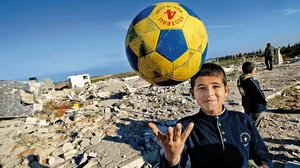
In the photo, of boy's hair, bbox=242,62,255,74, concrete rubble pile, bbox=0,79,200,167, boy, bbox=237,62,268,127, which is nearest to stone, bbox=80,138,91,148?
concrete rubble pile, bbox=0,79,200,167

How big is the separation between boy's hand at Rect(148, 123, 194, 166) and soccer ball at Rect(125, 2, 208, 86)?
36.7 inches

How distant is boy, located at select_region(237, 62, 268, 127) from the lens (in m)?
4.25

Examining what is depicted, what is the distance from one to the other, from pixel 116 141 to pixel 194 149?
3.65 m

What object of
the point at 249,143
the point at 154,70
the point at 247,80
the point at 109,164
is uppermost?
the point at 154,70

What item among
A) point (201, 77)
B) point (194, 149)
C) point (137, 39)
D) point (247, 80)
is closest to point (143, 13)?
point (137, 39)

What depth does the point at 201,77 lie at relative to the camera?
6.29ft

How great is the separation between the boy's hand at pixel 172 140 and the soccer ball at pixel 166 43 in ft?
3.06

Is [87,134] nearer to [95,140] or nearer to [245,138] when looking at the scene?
[95,140]

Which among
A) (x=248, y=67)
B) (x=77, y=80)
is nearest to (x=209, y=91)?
(x=248, y=67)

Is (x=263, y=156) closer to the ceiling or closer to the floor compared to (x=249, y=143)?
closer to the floor

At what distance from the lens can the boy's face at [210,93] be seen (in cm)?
178

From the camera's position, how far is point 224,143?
178 cm

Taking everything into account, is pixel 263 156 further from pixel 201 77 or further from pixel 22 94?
pixel 22 94

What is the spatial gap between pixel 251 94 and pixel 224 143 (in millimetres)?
2940
